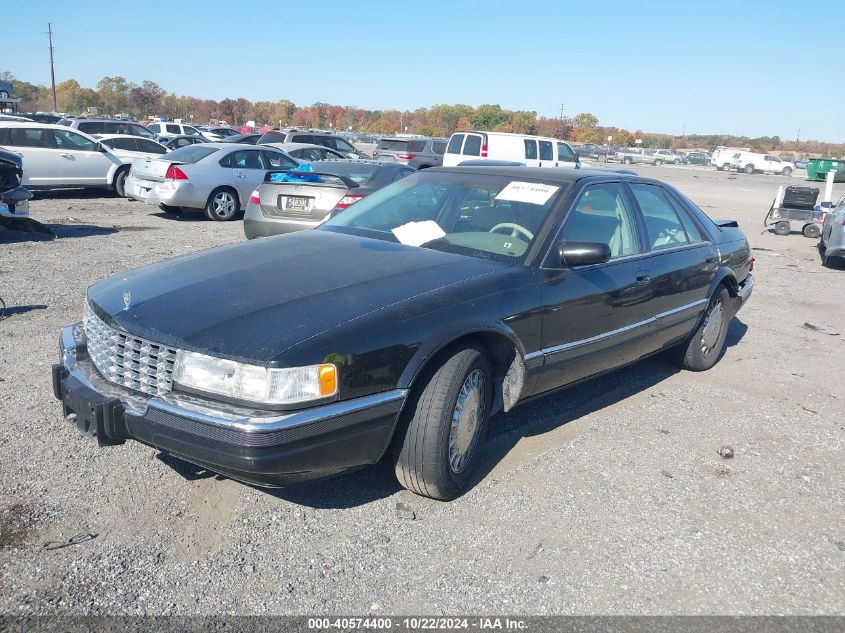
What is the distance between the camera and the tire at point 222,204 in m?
13.2

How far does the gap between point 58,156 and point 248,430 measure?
14.4 metres

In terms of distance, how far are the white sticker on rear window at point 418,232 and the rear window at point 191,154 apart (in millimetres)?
9896

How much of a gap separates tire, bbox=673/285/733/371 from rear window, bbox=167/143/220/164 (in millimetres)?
10140

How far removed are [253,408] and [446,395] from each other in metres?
0.87

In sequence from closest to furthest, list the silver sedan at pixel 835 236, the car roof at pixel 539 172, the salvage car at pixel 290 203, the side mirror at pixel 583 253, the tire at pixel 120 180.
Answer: the side mirror at pixel 583 253
the car roof at pixel 539 172
the salvage car at pixel 290 203
the silver sedan at pixel 835 236
the tire at pixel 120 180

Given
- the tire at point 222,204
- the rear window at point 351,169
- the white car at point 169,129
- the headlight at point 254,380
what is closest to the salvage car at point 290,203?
the rear window at point 351,169

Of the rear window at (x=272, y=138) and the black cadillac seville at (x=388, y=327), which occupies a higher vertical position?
the rear window at (x=272, y=138)

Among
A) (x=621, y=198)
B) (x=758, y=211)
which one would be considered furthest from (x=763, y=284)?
(x=758, y=211)

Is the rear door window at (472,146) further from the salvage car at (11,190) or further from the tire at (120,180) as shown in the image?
the salvage car at (11,190)

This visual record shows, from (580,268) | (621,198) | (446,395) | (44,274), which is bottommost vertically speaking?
(44,274)

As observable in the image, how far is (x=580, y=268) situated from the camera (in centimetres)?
414

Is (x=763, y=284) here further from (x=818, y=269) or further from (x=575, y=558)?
(x=575, y=558)

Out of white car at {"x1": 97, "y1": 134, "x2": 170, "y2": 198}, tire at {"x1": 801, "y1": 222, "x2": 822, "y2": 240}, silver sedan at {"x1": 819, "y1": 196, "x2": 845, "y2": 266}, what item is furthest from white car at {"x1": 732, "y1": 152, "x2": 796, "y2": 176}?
white car at {"x1": 97, "y1": 134, "x2": 170, "y2": 198}

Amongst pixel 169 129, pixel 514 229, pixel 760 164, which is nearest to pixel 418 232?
pixel 514 229
